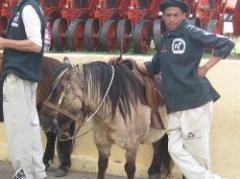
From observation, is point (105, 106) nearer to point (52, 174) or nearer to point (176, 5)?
point (176, 5)

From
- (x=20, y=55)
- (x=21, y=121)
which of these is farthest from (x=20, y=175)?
(x=20, y=55)

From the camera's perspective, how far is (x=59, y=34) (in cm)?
841

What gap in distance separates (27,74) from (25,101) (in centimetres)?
25

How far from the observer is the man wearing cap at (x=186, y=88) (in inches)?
177

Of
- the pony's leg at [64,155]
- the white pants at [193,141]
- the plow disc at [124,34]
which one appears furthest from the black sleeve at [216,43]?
the plow disc at [124,34]

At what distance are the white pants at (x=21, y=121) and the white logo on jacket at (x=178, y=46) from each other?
4.44 ft

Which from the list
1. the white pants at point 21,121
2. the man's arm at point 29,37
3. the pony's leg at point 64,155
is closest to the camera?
the man's arm at point 29,37

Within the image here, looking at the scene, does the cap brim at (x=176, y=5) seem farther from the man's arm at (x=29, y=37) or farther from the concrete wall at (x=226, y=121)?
the concrete wall at (x=226, y=121)

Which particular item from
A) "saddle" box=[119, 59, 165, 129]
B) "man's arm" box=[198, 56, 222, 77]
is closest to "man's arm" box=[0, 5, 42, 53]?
"saddle" box=[119, 59, 165, 129]

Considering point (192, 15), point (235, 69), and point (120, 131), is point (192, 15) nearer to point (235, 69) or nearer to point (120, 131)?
point (235, 69)

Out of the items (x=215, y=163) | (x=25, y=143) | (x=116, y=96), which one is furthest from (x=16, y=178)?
(x=215, y=163)

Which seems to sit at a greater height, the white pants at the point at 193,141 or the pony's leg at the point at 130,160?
the white pants at the point at 193,141

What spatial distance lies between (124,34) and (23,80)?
327 centimetres

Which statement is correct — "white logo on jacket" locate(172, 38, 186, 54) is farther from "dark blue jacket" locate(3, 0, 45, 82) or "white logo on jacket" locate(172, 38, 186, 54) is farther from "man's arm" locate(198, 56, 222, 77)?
"dark blue jacket" locate(3, 0, 45, 82)
